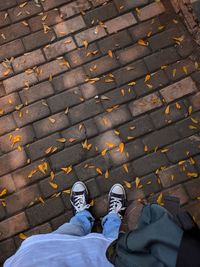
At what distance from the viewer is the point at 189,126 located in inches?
140

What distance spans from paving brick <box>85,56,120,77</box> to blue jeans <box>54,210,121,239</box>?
141cm

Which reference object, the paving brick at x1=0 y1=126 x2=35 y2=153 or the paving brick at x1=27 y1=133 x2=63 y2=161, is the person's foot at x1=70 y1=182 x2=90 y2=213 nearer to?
the paving brick at x1=27 y1=133 x2=63 y2=161

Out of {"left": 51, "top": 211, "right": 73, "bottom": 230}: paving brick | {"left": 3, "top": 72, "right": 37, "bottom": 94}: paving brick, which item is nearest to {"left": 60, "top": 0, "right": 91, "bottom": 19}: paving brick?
{"left": 3, "top": 72, "right": 37, "bottom": 94}: paving brick

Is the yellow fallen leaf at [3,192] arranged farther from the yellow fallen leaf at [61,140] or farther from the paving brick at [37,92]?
the paving brick at [37,92]

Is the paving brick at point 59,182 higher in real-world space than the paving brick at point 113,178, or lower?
higher

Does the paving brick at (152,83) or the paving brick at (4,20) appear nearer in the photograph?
the paving brick at (152,83)

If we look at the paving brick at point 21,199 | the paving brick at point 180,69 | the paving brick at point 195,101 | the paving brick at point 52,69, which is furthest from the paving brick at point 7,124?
the paving brick at point 195,101

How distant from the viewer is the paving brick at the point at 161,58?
379cm

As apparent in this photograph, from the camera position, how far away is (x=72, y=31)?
4016 millimetres

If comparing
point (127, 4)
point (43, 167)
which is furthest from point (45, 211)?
point (127, 4)

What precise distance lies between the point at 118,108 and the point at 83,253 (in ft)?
5.44

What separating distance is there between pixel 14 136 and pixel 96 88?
37.5 inches

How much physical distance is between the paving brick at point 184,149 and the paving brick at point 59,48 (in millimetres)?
1500

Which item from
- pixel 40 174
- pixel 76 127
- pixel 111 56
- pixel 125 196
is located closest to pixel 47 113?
pixel 76 127
